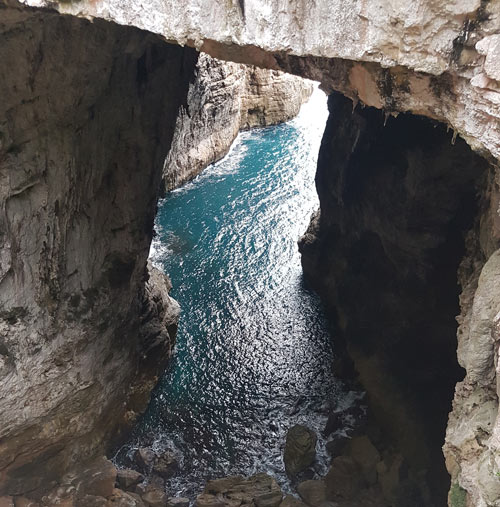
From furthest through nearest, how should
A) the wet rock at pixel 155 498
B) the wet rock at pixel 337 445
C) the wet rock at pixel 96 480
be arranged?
the wet rock at pixel 337 445, the wet rock at pixel 155 498, the wet rock at pixel 96 480

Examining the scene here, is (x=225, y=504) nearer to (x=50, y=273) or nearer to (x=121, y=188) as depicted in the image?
(x=50, y=273)

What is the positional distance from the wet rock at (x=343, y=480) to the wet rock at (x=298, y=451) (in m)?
0.94

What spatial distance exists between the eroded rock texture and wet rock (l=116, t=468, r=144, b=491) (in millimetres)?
1016

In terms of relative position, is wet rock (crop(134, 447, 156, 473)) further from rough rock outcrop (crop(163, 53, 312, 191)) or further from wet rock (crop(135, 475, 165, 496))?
rough rock outcrop (crop(163, 53, 312, 191))

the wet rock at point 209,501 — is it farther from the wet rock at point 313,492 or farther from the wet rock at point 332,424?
the wet rock at point 332,424

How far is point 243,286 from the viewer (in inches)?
850

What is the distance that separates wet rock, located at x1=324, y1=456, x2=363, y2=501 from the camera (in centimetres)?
1363

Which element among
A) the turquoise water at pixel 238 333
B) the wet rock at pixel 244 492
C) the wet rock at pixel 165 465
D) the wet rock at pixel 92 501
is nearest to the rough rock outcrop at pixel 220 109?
the turquoise water at pixel 238 333

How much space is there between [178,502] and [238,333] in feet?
22.7

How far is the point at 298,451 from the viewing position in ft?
49.3

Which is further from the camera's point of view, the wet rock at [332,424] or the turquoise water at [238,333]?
the wet rock at [332,424]

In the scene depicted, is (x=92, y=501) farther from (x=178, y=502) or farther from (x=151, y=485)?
(x=178, y=502)

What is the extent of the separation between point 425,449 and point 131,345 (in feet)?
29.0

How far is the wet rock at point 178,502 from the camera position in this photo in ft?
44.4
